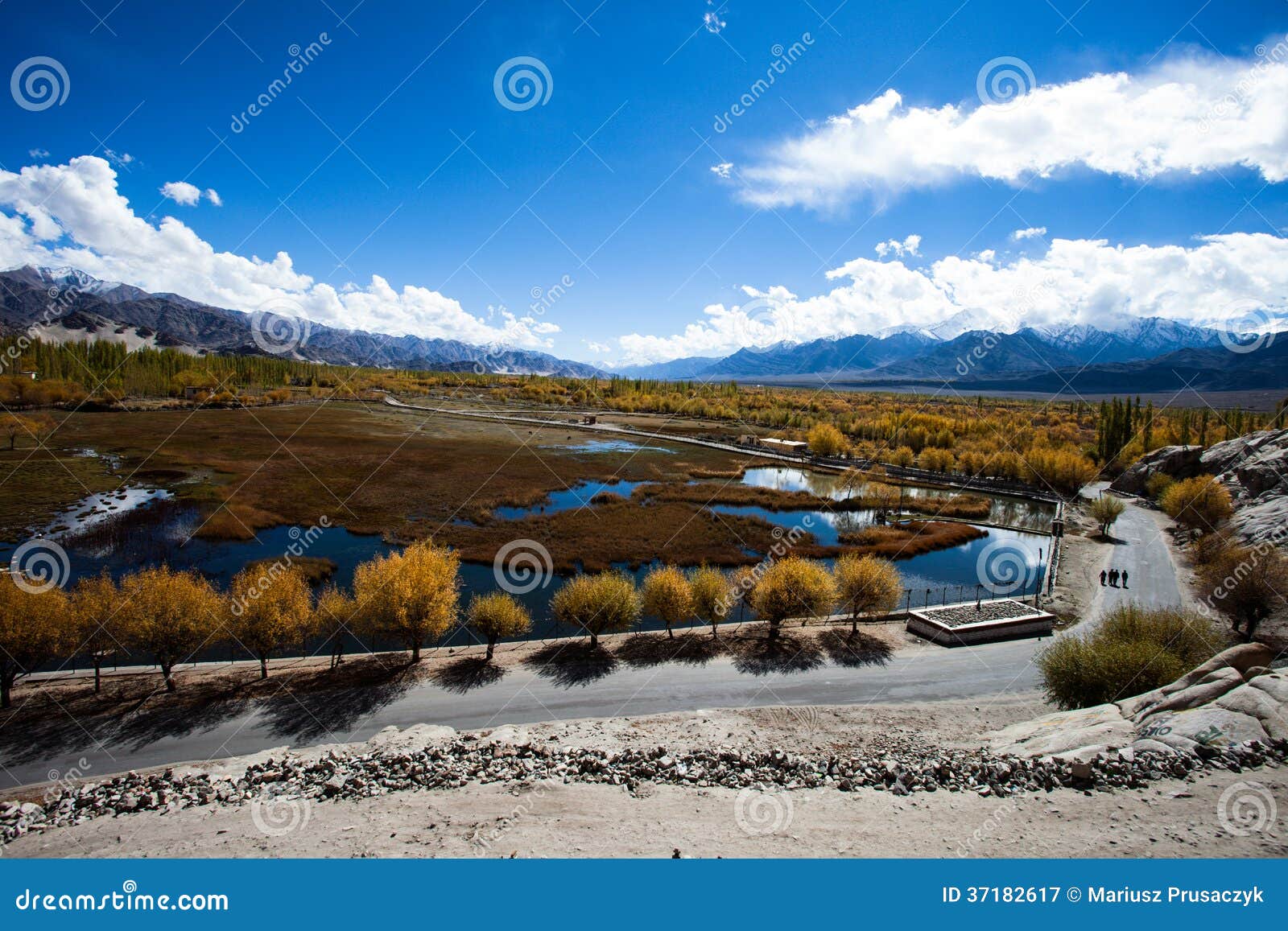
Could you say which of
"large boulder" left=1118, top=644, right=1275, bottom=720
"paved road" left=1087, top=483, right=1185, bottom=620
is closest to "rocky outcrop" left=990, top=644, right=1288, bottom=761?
"large boulder" left=1118, top=644, right=1275, bottom=720

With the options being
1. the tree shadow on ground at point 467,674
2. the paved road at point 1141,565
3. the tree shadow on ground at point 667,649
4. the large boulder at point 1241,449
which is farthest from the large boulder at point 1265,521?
the tree shadow on ground at point 467,674

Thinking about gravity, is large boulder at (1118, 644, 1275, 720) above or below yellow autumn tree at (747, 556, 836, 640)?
above

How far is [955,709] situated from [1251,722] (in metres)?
9.12

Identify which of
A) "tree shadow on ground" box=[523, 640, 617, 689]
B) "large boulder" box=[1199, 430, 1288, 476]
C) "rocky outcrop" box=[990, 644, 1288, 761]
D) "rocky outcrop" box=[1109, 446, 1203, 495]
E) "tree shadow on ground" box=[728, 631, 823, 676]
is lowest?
"tree shadow on ground" box=[523, 640, 617, 689]

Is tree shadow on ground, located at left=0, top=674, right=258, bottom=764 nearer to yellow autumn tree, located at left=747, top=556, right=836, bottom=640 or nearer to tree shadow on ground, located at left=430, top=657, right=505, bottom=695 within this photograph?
tree shadow on ground, located at left=430, top=657, right=505, bottom=695

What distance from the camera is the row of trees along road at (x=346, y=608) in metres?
23.2

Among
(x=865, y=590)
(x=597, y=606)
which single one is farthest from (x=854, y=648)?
(x=597, y=606)

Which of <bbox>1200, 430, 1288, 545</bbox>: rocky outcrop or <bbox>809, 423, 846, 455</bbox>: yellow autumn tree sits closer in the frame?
<bbox>1200, 430, 1288, 545</bbox>: rocky outcrop

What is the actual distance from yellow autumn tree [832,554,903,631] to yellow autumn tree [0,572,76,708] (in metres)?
34.8

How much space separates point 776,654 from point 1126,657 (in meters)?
13.4

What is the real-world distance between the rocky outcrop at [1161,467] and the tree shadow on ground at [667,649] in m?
66.8

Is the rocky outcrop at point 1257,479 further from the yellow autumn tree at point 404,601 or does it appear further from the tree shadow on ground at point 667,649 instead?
the yellow autumn tree at point 404,601

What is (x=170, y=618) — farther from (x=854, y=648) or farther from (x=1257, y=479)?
(x=1257, y=479)

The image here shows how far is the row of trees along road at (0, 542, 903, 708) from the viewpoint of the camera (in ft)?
76.2
